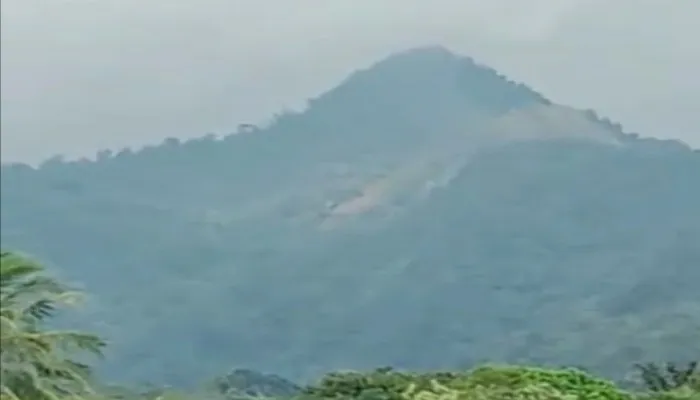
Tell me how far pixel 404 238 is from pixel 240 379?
855mm

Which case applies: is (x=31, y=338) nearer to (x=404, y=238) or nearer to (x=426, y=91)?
(x=404, y=238)

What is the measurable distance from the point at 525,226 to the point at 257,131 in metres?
1.28

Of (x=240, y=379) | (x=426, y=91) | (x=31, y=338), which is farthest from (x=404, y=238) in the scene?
(x=31, y=338)

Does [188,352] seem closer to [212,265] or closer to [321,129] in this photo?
[212,265]

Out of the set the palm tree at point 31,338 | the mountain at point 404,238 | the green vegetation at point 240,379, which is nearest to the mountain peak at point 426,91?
the mountain at point 404,238

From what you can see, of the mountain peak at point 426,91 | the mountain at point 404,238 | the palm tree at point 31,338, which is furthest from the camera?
the mountain peak at point 426,91

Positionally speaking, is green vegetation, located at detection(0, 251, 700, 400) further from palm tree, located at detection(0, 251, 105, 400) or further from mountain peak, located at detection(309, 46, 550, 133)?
mountain peak, located at detection(309, 46, 550, 133)

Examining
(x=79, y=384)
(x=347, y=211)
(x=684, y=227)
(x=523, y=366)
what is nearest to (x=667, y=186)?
(x=684, y=227)

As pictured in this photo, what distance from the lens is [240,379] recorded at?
200 inches

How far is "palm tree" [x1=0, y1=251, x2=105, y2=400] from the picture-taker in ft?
9.53

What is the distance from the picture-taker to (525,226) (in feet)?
18.2

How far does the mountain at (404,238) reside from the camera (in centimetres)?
473

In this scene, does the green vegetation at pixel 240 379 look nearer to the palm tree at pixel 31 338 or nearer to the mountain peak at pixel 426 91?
the palm tree at pixel 31 338

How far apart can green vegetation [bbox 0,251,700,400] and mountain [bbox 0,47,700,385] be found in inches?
4.7
